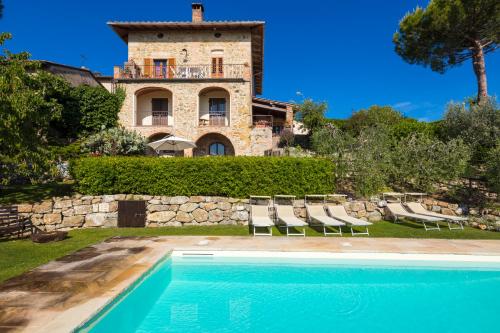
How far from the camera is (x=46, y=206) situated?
8.91 meters

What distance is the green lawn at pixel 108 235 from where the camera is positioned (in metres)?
5.68

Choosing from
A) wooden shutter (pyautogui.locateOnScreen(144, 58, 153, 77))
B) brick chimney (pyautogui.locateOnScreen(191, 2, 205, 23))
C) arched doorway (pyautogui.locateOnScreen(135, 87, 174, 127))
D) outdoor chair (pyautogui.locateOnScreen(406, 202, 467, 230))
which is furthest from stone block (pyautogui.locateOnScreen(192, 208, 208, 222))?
brick chimney (pyautogui.locateOnScreen(191, 2, 205, 23))

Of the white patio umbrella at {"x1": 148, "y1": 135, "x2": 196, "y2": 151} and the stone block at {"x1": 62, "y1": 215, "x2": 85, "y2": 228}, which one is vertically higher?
the white patio umbrella at {"x1": 148, "y1": 135, "x2": 196, "y2": 151}

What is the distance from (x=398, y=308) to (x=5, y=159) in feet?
37.1

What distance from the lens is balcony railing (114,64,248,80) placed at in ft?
64.6

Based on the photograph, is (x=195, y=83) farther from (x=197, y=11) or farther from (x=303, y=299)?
(x=303, y=299)

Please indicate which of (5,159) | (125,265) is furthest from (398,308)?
(5,159)

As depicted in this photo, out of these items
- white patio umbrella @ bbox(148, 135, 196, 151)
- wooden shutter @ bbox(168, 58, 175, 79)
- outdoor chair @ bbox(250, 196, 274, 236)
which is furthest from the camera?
wooden shutter @ bbox(168, 58, 175, 79)

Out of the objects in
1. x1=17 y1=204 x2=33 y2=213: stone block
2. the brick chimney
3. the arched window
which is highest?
the brick chimney

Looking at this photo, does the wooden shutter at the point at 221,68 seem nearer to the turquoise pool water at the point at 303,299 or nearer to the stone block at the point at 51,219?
the stone block at the point at 51,219

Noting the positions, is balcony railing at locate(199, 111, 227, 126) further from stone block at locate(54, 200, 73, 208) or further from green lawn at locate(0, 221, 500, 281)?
green lawn at locate(0, 221, 500, 281)

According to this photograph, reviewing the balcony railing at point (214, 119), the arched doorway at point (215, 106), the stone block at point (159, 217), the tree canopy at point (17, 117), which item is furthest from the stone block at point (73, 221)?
the arched doorway at point (215, 106)

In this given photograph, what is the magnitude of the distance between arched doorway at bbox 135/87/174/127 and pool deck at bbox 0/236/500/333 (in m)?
14.8

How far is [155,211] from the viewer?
9.52 metres
